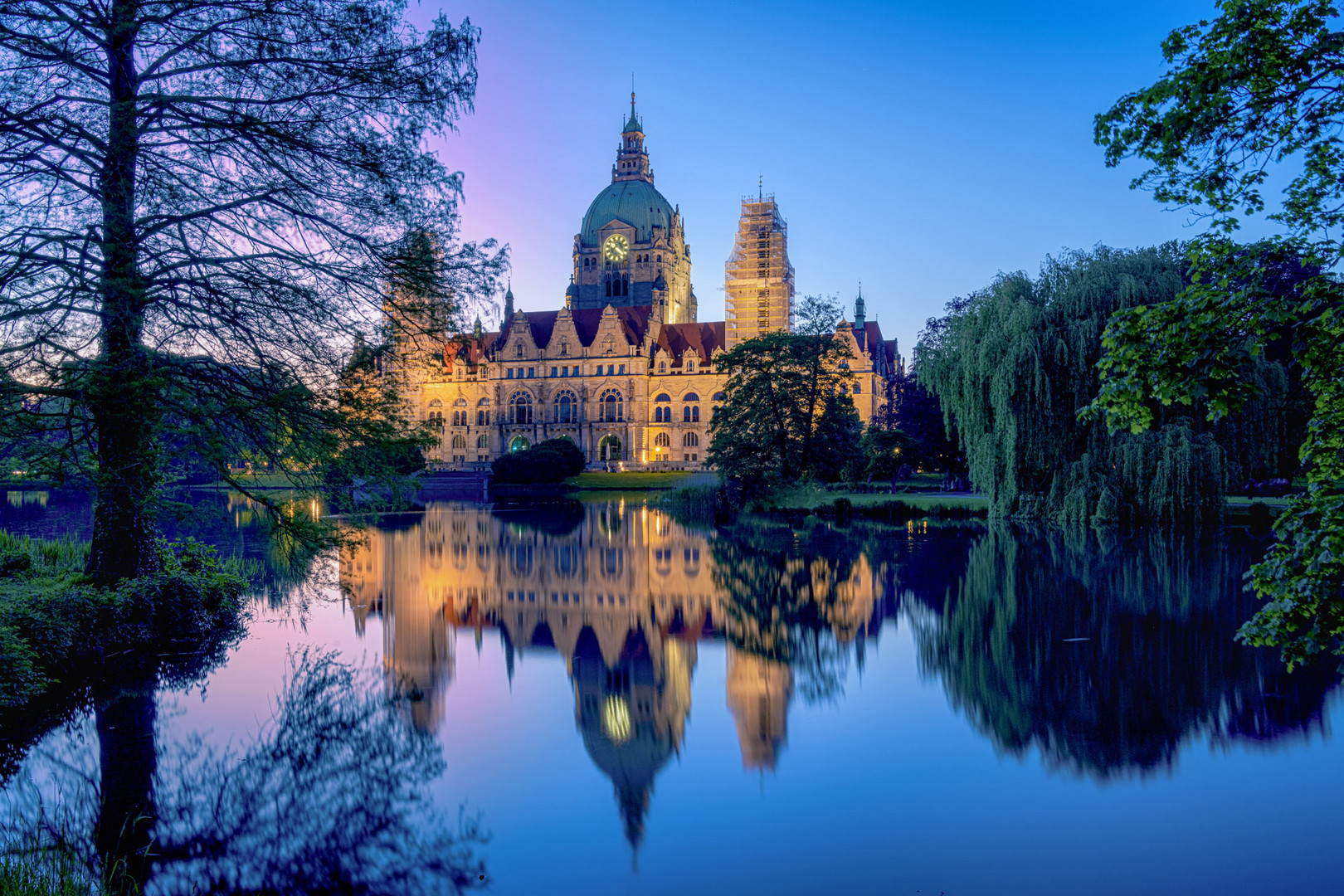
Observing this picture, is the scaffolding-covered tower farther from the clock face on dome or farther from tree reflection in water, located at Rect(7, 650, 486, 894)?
tree reflection in water, located at Rect(7, 650, 486, 894)

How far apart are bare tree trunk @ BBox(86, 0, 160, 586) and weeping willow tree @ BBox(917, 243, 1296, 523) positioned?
19.4m

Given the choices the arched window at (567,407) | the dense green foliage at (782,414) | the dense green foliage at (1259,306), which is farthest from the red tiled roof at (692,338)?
the dense green foliage at (1259,306)

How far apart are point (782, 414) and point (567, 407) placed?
52.8 m

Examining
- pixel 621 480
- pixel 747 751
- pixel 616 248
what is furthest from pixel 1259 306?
pixel 616 248

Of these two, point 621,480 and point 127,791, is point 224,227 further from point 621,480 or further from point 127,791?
point 621,480

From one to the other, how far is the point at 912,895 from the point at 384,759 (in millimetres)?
3715

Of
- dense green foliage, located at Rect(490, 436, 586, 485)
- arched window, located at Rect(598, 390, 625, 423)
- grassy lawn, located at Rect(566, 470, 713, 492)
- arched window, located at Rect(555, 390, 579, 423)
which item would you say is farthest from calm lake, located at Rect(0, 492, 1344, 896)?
arched window, located at Rect(555, 390, 579, 423)

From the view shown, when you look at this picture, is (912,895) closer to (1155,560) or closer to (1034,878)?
(1034,878)

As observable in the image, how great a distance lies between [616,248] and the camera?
95500 mm

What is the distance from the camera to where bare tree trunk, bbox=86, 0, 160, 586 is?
7008mm

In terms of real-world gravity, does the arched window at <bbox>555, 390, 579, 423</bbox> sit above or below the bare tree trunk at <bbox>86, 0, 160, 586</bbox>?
above

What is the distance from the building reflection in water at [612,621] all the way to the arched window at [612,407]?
193 ft

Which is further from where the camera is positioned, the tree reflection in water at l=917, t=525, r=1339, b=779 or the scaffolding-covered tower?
the scaffolding-covered tower

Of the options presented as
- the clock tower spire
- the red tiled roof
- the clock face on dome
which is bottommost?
the red tiled roof
